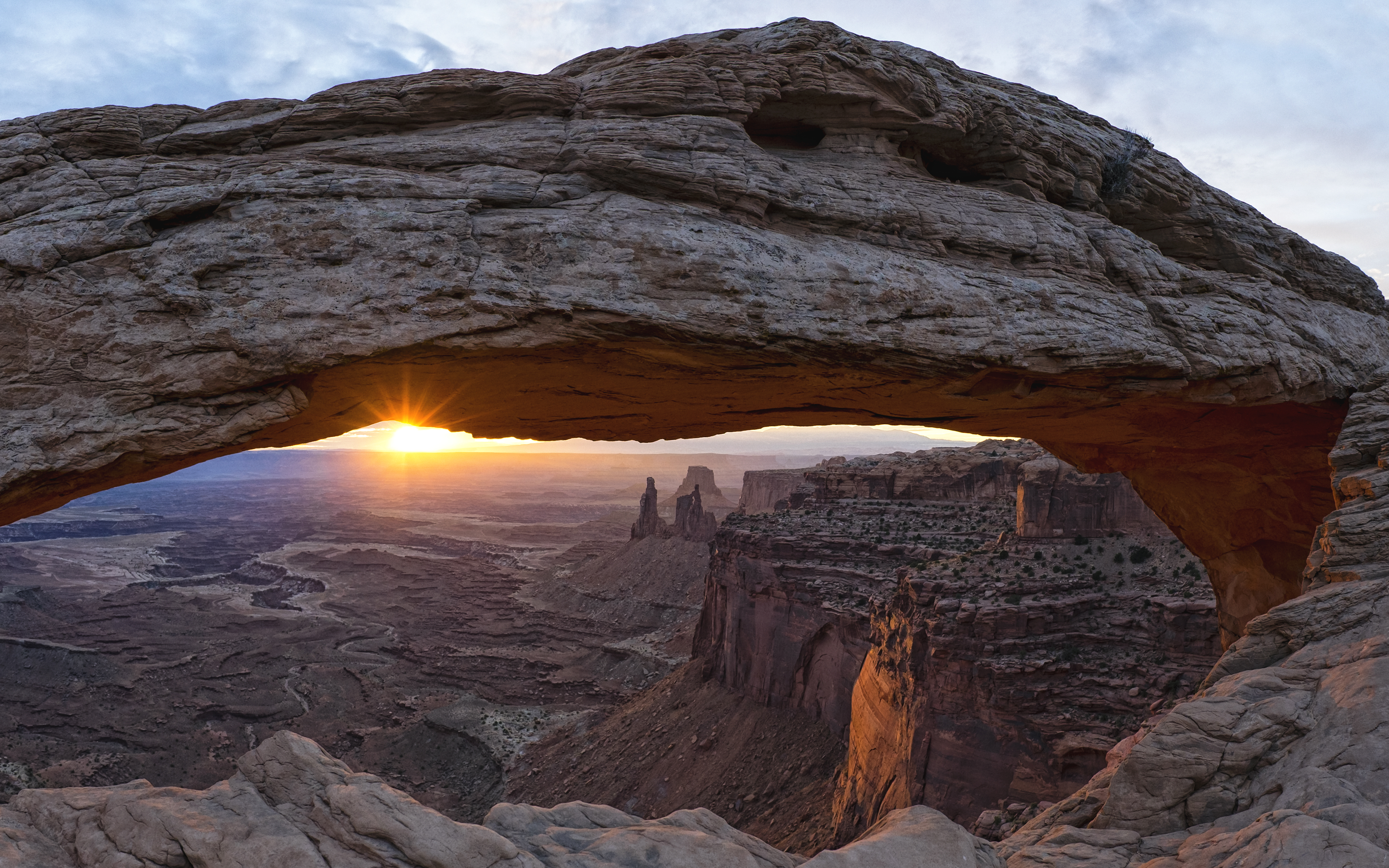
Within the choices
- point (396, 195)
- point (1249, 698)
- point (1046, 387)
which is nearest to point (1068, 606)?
point (1046, 387)

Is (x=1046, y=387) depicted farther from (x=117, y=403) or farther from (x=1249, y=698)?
(x=117, y=403)

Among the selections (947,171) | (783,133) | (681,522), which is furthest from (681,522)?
(783,133)

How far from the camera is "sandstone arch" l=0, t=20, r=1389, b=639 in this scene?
7.50m

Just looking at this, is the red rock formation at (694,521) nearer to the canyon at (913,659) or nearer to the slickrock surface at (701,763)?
the canyon at (913,659)

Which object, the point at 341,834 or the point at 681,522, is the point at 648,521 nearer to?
the point at 681,522

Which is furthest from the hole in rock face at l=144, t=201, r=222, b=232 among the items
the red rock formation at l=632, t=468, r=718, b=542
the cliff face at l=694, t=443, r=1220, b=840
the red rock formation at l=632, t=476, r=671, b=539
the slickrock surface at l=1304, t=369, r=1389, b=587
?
the red rock formation at l=632, t=476, r=671, b=539

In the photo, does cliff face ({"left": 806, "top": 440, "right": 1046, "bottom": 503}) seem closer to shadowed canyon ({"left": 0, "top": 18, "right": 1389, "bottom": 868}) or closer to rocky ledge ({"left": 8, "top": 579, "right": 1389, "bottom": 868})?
shadowed canyon ({"left": 0, "top": 18, "right": 1389, "bottom": 868})

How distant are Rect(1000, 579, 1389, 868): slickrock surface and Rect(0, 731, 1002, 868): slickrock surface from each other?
140cm

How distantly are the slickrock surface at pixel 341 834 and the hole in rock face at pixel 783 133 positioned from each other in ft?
27.5

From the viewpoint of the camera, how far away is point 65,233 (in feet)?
24.2

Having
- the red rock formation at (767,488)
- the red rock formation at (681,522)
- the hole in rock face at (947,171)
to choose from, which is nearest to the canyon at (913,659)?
the hole in rock face at (947,171)

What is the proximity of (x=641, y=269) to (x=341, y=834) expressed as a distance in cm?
595

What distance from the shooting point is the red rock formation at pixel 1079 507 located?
1141 inches

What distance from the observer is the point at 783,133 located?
1046 cm
